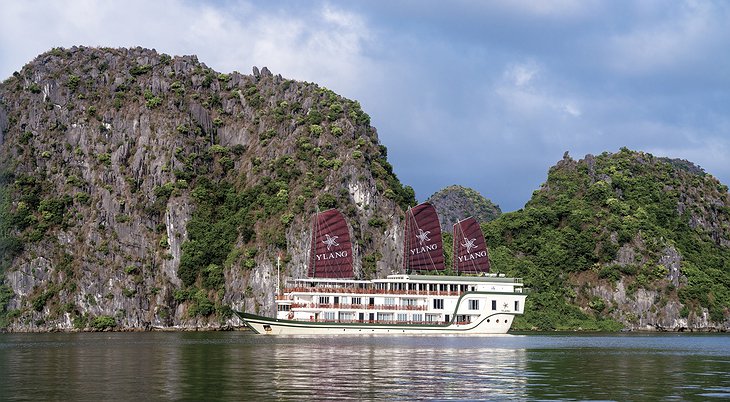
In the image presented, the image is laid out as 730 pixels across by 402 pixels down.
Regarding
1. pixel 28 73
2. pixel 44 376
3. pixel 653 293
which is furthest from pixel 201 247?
pixel 44 376

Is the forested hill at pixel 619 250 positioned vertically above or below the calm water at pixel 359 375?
above

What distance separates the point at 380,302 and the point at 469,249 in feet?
50.4

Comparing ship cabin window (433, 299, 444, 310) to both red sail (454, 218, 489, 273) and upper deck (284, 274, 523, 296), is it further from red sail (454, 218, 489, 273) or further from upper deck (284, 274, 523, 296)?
red sail (454, 218, 489, 273)

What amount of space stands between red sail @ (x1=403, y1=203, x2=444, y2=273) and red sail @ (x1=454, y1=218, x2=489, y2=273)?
3240mm

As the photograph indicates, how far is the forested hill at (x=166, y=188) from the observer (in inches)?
6078

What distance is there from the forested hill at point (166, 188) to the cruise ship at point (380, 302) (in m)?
42.0

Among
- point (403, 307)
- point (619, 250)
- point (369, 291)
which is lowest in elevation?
point (403, 307)

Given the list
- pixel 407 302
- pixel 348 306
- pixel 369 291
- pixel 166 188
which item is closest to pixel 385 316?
pixel 407 302

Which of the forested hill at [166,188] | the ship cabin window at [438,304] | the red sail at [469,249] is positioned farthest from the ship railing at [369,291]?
the forested hill at [166,188]

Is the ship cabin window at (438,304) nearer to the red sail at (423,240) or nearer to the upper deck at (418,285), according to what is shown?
the upper deck at (418,285)

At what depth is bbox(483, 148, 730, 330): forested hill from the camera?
157 meters

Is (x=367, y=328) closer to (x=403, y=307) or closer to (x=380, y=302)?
(x=380, y=302)

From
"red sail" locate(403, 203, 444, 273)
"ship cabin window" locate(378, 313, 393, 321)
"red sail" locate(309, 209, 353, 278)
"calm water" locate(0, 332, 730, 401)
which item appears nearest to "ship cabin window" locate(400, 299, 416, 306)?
"ship cabin window" locate(378, 313, 393, 321)

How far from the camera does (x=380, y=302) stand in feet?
339
